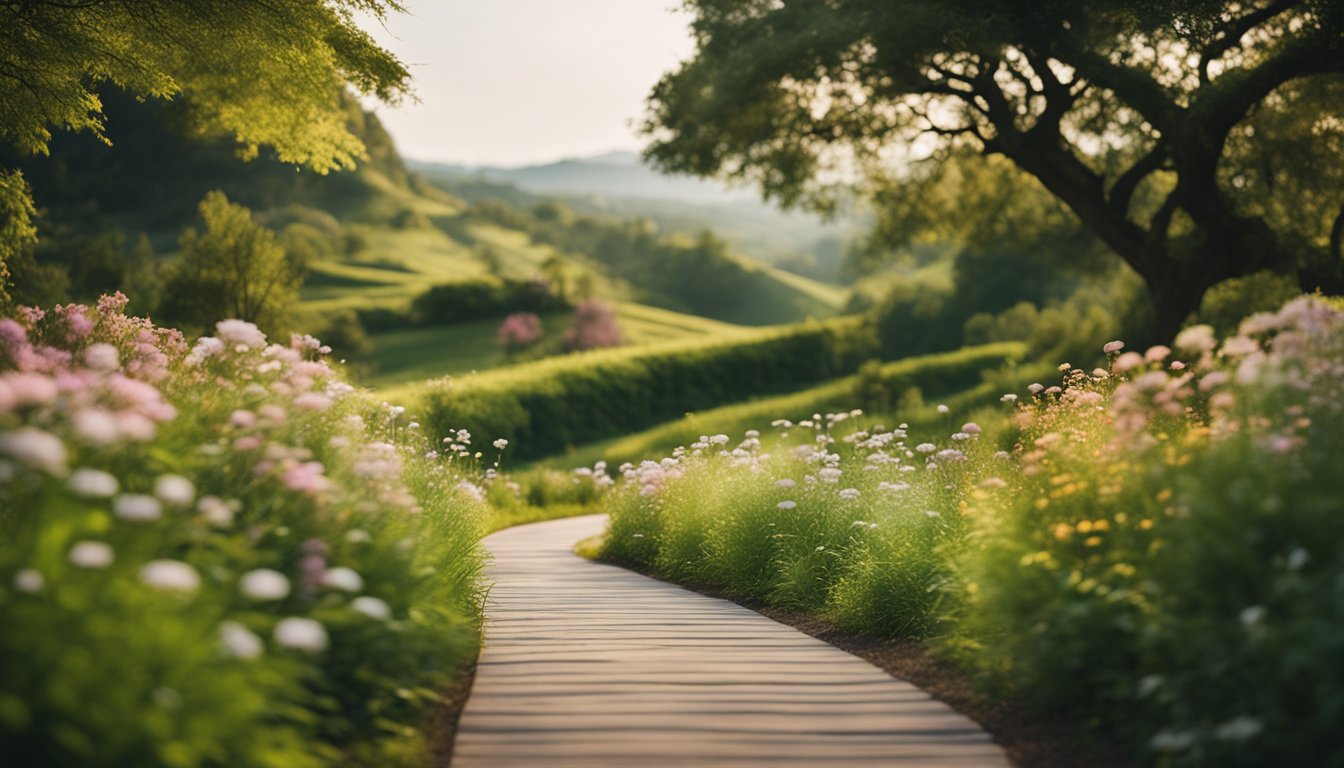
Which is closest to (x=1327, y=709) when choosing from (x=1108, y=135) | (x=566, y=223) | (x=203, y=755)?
(x=203, y=755)

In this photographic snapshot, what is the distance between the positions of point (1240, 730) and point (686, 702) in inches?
93.4

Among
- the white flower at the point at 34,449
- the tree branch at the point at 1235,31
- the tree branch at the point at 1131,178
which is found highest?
the tree branch at the point at 1235,31

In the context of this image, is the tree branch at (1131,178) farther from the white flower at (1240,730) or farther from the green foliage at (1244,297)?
the white flower at (1240,730)

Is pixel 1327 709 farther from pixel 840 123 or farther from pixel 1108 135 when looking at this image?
pixel 1108 135

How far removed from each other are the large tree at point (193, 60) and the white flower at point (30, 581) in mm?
8601

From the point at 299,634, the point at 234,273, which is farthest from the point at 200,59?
the point at 234,273

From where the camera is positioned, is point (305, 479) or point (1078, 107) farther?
point (1078, 107)

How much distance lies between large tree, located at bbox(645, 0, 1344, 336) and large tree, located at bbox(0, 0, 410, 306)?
660 centimetres

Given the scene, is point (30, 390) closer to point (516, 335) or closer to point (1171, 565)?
point (1171, 565)

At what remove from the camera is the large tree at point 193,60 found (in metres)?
9.91

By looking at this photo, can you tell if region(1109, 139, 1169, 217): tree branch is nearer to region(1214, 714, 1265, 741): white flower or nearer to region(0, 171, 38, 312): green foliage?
region(1214, 714, 1265, 741): white flower

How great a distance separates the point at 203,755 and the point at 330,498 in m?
1.39

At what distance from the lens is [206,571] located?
136 inches

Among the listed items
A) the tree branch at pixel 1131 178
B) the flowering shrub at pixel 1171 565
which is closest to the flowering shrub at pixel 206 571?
the flowering shrub at pixel 1171 565
